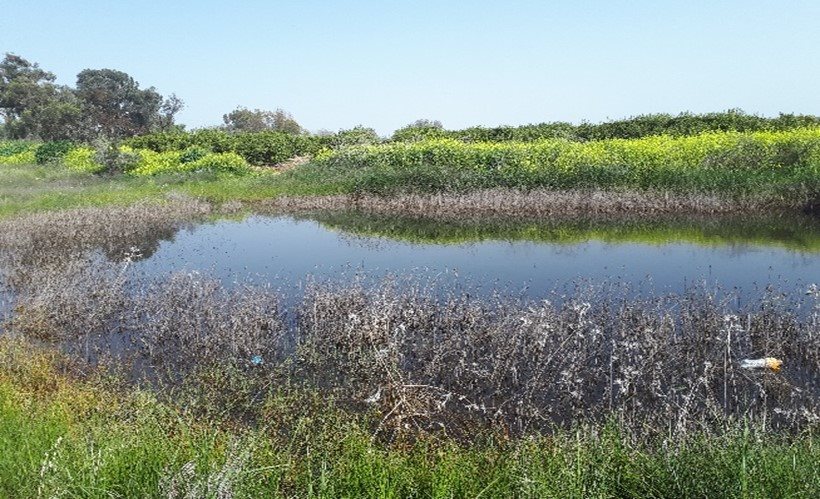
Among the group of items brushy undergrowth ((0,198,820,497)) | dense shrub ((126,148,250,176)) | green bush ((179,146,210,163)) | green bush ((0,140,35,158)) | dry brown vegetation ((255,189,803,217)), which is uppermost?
green bush ((0,140,35,158))

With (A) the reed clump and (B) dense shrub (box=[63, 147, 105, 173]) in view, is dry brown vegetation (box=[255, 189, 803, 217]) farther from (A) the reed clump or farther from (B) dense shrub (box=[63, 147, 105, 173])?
(B) dense shrub (box=[63, 147, 105, 173])

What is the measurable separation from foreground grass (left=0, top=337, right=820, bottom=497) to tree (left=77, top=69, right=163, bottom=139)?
40737mm

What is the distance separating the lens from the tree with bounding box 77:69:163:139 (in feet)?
157

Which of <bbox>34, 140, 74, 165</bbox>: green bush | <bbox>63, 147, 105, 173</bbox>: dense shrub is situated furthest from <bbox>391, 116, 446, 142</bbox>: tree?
<bbox>34, 140, 74, 165</bbox>: green bush

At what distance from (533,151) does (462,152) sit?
2488 mm

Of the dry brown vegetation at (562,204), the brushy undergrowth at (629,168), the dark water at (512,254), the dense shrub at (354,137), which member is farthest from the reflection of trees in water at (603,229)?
the dense shrub at (354,137)

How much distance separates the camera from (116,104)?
60.2 m

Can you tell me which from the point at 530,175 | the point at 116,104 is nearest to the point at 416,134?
the point at 530,175

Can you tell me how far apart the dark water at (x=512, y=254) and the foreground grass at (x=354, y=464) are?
4936 millimetres

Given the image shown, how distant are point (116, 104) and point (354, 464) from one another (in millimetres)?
62817

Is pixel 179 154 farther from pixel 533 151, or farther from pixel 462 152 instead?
pixel 533 151

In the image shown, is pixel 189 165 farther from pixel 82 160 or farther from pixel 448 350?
pixel 448 350

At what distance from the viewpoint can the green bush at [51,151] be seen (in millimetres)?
38094

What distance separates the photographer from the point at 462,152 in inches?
930
